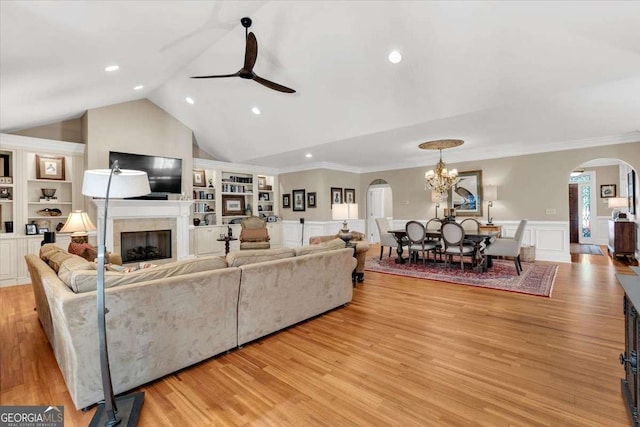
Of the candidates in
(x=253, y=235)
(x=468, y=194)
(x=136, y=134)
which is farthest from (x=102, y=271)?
(x=468, y=194)

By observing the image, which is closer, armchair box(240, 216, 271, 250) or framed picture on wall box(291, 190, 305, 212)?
armchair box(240, 216, 271, 250)

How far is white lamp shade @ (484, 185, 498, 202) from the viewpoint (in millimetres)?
6936

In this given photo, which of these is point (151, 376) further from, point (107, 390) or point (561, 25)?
point (561, 25)

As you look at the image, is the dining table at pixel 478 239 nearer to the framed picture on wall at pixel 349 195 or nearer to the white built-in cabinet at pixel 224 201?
the framed picture on wall at pixel 349 195

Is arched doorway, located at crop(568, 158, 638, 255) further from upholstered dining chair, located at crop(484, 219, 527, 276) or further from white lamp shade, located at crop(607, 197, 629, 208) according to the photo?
upholstered dining chair, located at crop(484, 219, 527, 276)

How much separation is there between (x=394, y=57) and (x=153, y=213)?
5.53 m

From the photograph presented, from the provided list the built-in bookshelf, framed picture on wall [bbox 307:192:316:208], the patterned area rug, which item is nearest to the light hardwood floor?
the patterned area rug

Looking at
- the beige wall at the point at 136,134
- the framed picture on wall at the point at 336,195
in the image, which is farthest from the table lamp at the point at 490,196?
the beige wall at the point at 136,134

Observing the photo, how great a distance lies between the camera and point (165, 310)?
215 cm

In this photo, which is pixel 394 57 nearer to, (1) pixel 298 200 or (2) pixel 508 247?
(2) pixel 508 247

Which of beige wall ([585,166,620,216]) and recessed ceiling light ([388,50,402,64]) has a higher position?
recessed ceiling light ([388,50,402,64])

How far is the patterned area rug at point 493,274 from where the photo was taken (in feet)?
14.6

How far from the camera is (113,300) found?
1.95m

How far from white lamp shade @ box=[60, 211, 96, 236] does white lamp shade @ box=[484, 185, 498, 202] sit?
7653 millimetres
